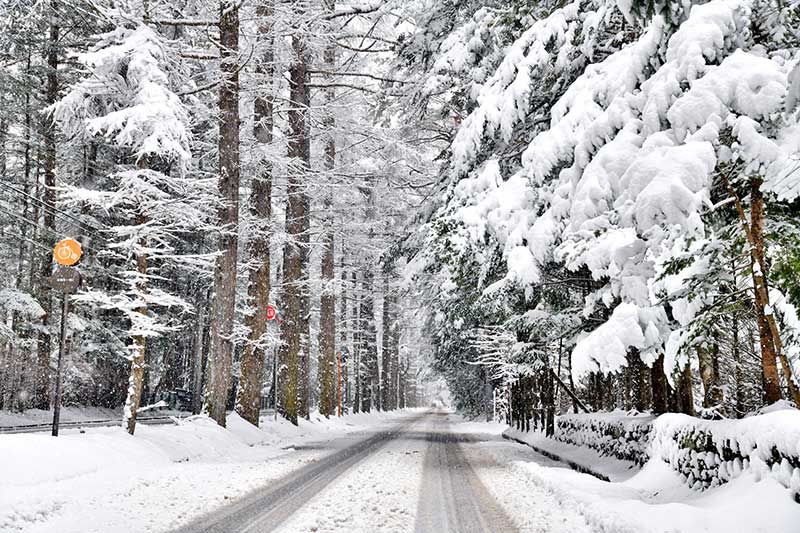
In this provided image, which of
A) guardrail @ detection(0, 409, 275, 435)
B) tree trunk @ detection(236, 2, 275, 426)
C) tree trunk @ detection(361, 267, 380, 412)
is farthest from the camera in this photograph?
tree trunk @ detection(361, 267, 380, 412)

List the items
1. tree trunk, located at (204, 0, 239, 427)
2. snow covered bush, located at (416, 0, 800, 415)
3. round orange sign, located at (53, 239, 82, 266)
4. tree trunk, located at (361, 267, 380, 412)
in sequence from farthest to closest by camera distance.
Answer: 1. tree trunk, located at (361, 267, 380, 412)
2. tree trunk, located at (204, 0, 239, 427)
3. round orange sign, located at (53, 239, 82, 266)
4. snow covered bush, located at (416, 0, 800, 415)

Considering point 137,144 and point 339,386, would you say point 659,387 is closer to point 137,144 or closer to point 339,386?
point 137,144

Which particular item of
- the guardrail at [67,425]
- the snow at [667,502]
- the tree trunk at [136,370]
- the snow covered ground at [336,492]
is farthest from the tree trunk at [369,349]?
the snow at [667,502]

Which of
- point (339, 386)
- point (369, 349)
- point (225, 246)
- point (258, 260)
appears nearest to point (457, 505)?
point (225, 246)

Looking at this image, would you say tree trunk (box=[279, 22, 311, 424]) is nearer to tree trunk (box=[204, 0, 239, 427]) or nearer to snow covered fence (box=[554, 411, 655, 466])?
tree trunk (box=[204, 0, 239, 427])

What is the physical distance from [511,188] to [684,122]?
16.2 ft

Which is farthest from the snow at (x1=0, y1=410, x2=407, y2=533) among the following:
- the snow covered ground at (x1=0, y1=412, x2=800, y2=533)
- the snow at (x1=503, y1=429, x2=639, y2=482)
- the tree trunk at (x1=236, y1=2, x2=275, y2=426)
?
the snow at (x1=503, y1=429, x2=639, y2=482)

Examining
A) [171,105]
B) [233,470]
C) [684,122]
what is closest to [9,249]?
[171,105]

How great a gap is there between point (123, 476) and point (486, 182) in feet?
24.0

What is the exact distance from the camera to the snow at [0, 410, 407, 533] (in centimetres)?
625

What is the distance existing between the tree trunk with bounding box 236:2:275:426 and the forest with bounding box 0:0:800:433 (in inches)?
3.4

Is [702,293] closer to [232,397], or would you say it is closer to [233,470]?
[233,470]

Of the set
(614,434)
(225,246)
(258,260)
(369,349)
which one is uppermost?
(258,260)

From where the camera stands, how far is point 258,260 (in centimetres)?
1900
